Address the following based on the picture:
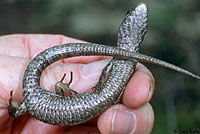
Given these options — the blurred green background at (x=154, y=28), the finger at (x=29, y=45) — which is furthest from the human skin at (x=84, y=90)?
the blurred green background at (x=154, y=28)

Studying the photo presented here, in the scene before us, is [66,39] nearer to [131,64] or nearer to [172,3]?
[131,64]

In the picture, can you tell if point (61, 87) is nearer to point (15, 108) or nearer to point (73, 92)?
point (73, 92)

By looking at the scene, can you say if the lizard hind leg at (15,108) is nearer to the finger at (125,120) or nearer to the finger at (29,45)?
the finger at (125,120)

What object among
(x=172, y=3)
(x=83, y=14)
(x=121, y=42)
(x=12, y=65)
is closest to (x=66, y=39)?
(x=121, y=42)

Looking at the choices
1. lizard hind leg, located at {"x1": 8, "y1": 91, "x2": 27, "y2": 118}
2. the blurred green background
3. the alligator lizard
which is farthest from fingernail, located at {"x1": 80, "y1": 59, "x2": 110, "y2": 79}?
the blurred green background

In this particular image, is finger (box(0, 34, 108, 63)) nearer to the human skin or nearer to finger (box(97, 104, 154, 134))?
the human skin

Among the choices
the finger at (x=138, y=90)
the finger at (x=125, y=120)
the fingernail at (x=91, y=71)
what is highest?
the fingernail at (x=91, y=71)
